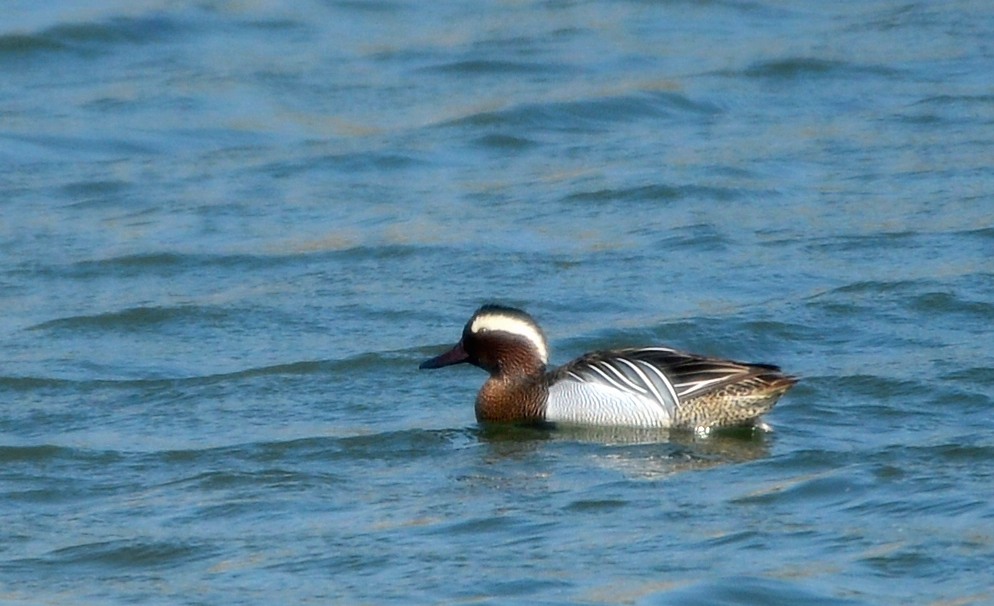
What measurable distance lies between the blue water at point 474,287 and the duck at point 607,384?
0.59 feet

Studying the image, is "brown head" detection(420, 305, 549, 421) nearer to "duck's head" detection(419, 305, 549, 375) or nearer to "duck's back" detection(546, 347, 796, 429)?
"duck's head" detection(419, 305, 549, 375)

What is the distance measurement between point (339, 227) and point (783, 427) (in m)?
5.27

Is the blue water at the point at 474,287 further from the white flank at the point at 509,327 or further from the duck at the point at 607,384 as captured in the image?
the white flank at the point at 509,327

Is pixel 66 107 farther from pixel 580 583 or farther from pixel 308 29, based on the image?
pixel 580 583

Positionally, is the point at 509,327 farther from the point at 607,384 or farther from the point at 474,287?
the point at 474,287

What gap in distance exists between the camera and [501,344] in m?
10.6

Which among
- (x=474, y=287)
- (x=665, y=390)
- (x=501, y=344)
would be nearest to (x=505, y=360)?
(x=501, y=344)

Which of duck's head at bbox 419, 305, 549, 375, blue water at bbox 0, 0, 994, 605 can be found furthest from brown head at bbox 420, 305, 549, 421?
blue water at bbox 0, 0, 994, 605

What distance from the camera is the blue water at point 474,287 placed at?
8.10m

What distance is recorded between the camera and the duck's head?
10594 mm

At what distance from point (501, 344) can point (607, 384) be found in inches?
29.3

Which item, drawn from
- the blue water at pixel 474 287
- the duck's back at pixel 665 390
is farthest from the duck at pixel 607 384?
A: the blue water at pixel 474 287

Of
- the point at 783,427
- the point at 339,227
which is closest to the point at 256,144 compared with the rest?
the point at 339,227

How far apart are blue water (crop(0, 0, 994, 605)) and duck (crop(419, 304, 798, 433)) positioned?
18cm
